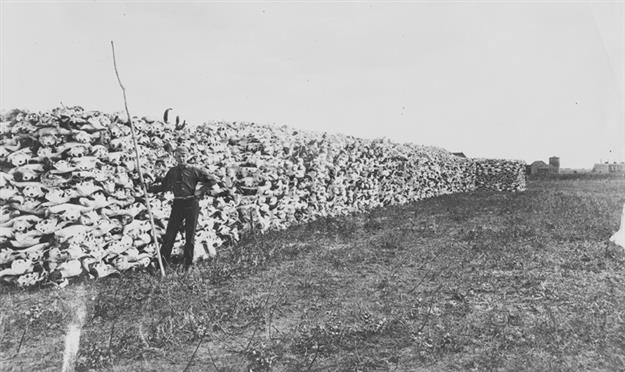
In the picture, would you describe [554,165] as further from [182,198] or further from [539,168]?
[182,198]

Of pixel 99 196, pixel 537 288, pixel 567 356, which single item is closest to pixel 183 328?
pixel 99 196

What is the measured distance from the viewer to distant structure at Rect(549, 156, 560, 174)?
6546 cm

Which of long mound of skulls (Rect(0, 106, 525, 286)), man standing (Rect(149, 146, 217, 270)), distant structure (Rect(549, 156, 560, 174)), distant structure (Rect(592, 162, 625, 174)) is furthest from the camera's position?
distant structure (Rect(592, 162, 625, 174))

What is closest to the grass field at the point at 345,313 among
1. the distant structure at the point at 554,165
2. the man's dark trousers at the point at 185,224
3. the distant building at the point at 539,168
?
the man's dark trousers at the point at 185,224

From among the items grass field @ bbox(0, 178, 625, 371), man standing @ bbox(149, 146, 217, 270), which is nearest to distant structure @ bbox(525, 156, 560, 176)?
grass field @ bbox(0, 178, 625, 371)

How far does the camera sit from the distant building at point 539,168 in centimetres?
6333

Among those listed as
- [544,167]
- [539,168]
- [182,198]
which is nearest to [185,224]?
[182,198]

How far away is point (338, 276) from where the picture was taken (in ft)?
25.2

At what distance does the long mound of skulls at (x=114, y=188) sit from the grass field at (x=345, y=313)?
0.51m

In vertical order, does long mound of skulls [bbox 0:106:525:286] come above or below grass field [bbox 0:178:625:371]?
above

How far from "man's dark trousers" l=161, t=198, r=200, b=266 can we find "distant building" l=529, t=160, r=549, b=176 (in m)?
65.0

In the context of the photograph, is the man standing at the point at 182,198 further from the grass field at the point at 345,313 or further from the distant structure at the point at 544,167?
the distant structure at the point at 544,167

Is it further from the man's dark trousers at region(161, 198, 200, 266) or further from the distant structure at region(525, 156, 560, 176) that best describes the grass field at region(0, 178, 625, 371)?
the distant structure at region(525, 156, 560, 176)

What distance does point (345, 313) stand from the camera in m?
5.86
